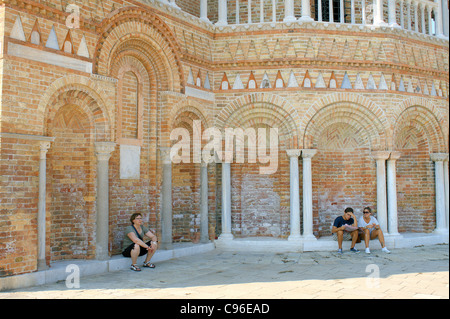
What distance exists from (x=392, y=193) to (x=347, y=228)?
5.98 ft

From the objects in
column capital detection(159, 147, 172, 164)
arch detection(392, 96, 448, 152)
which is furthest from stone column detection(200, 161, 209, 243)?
arch detection(392, 96, 448, 152)

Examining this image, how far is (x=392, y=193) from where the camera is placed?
12.1 m

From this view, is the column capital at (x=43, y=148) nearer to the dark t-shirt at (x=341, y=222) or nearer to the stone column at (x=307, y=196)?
the stone column at (x=307, y=196)

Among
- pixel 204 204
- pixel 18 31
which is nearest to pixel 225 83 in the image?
pixel 204 204

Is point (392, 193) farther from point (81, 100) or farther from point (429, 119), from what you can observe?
point (81, 100)

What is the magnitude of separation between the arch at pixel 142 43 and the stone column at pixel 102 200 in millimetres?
1487

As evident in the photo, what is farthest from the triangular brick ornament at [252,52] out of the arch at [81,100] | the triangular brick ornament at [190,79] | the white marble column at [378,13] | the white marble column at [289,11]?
the arch at [81,100]

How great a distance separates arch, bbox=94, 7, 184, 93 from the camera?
911 centimetres

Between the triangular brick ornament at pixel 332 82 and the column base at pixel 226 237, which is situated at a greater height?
the triangular brick ornament at pixel 332 82

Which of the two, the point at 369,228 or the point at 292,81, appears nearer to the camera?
the point at 369,228

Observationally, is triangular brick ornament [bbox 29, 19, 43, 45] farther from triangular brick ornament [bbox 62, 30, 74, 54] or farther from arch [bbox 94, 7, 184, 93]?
arch [bbox 94, 7, 184, 93]

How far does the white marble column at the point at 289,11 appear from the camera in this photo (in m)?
11.8

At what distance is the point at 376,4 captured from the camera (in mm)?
12375
